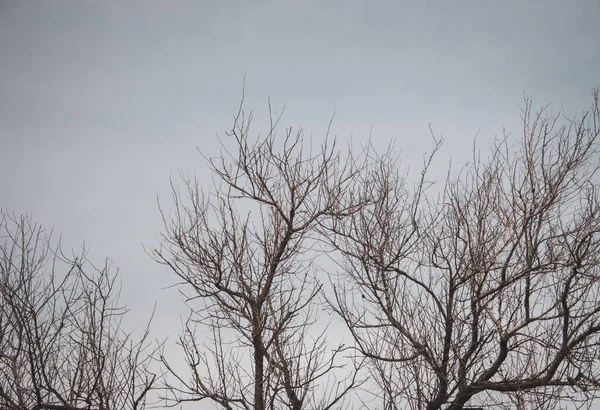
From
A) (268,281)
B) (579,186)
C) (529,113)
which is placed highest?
(529,113)

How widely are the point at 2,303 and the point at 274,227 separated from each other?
3.52 metres

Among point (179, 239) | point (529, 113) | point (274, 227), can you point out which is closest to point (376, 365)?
point (274, 227)

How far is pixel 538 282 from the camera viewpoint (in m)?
5.71

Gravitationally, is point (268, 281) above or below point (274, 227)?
below

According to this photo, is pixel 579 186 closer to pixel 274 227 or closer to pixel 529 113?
pixel 529 113

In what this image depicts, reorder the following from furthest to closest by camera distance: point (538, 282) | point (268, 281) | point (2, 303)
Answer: point (2, 303), point (268, 281), point (538, 282)

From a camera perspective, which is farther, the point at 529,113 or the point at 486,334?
the point at 529,113

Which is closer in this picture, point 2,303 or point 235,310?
point 235,310

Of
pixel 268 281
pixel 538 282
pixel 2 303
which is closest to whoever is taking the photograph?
pixel 538 282

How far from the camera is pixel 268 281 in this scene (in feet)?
20.1

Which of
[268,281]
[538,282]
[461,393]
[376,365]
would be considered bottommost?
[461,393]

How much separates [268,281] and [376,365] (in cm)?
155

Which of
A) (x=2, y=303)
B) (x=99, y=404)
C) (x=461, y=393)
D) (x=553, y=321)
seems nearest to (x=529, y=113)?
(x=553, y=321)

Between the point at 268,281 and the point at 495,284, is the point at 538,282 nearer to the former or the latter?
the point at 495,284
